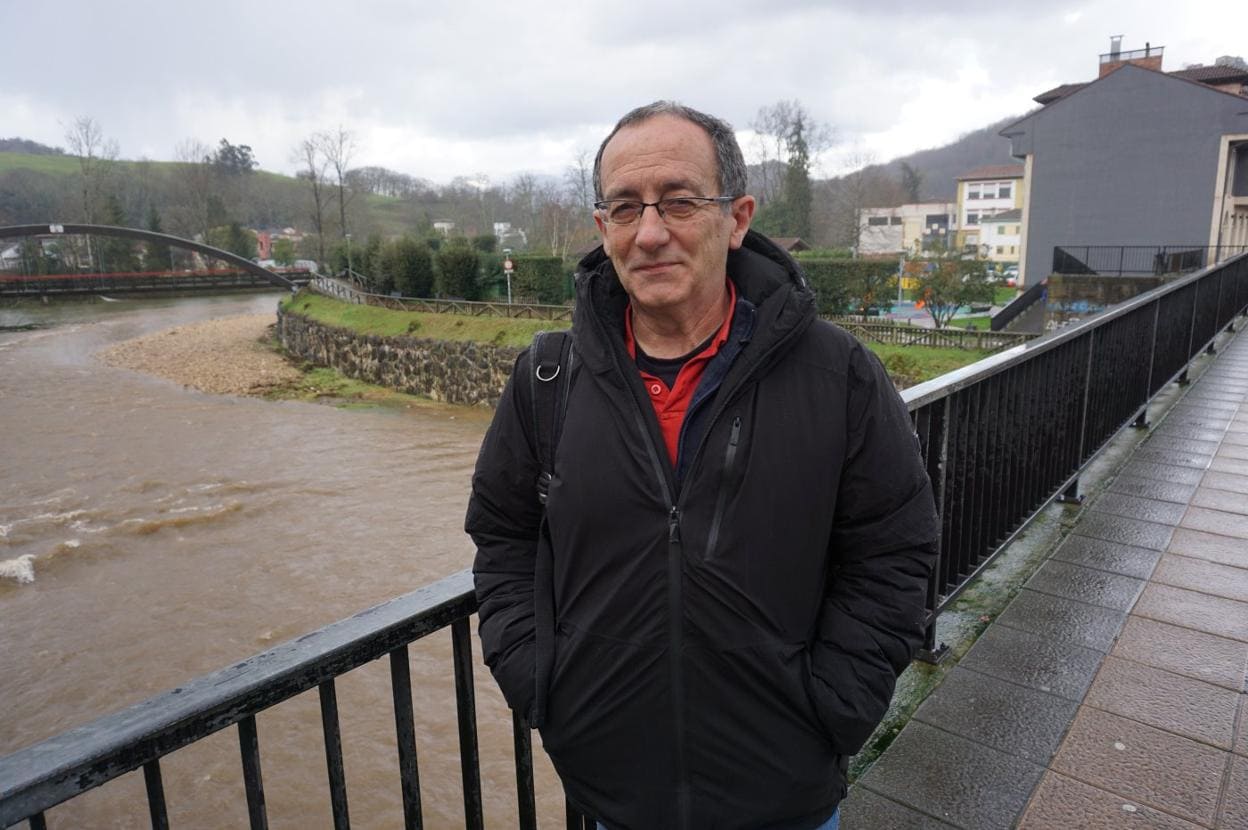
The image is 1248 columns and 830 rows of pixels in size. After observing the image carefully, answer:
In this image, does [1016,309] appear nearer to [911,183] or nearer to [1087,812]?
[1087,812]

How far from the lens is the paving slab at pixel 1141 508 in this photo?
4.51 m

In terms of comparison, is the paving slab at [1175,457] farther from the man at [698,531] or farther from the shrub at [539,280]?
the shrub at [539,280]

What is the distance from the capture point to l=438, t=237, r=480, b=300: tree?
3575cm

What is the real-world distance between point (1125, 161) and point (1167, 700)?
114 feet

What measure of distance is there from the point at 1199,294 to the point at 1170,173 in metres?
27.2

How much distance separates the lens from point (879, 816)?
2.32m

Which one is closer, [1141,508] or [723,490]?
[723,490]

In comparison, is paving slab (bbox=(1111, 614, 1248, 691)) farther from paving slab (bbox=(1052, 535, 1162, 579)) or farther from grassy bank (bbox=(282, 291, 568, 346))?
grassy bank (bbox=(282, 291, 568, 346))

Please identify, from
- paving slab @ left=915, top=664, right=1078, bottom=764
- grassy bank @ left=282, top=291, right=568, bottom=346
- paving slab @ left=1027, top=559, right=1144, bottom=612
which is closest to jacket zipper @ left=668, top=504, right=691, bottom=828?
paving slab @ left=915, top=664, right=1078, bottom=764

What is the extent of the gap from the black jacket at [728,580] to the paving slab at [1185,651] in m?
2.14

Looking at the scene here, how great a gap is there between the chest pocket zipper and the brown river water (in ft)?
20.8

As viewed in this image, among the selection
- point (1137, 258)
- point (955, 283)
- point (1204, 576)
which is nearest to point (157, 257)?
point (955, 283)

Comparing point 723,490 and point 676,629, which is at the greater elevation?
point 723,490

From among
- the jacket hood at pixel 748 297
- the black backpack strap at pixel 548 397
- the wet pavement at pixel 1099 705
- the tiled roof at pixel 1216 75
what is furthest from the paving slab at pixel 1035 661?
the tiled roof at pixel 1216 75
